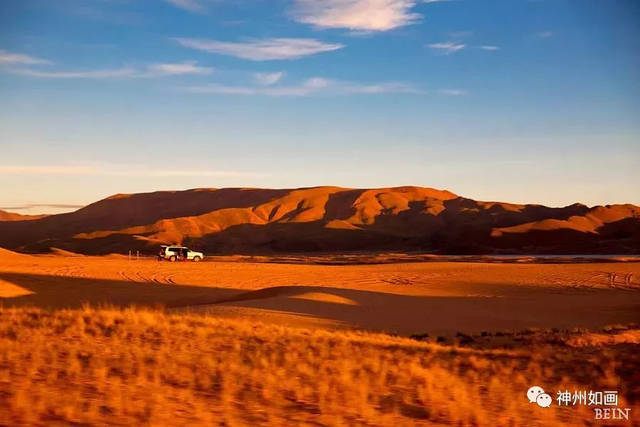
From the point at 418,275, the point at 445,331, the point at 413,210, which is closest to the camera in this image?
the point at 445,331

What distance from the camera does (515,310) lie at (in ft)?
95.6

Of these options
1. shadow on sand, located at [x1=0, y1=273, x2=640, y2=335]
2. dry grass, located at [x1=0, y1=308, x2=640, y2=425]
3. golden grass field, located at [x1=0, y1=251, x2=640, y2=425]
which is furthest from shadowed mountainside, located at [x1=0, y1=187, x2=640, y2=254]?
dry grass, located at [x1=0, y1=308, x2=640, y2=425]

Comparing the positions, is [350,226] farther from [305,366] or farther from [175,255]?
[305,366]

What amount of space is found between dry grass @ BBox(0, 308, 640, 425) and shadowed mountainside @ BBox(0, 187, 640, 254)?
80.0m

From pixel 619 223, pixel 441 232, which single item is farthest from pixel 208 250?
pixel 619 223

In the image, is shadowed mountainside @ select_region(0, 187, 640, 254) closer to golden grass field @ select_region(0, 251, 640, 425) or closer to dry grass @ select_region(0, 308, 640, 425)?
golden grass field @ select_region(0, 251, 640, 425)

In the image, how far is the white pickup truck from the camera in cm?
5841

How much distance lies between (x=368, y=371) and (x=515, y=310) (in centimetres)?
1965

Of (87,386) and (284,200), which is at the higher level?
(284,200)

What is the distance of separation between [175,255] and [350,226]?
7245cm

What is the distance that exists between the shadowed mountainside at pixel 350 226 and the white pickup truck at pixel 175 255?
36.6 meters

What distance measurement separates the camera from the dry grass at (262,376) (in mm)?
7922

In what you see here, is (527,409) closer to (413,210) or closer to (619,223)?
(619,223)

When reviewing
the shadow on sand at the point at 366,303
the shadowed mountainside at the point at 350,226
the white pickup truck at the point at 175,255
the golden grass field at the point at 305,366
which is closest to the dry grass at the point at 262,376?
the golden grass field at the point at 305,366
